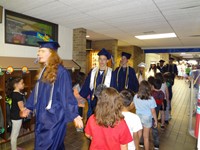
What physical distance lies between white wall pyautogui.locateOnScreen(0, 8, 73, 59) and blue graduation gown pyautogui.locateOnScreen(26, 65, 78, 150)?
1901mm

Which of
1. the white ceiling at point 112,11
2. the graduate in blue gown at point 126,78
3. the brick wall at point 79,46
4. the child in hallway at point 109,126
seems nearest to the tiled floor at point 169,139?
the graduate in blue gown at point 126,78

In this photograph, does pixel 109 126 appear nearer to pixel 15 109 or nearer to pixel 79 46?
pixel 15 109

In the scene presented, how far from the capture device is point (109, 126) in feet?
4.60

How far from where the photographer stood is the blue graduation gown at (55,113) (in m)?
1.75

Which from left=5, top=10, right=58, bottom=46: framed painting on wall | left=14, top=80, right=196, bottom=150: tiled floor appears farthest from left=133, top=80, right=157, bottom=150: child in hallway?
left=5, top=10, right=58, bottom=46: framed painting on wall

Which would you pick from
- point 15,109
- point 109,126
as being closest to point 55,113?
point 109,126

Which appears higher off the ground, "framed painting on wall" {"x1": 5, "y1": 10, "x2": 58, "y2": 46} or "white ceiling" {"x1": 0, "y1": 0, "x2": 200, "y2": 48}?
"white ceiling" {"x1": 0, "y1": 0, "x2": 200, "y2": 48}

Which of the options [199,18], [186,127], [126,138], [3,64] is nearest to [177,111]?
[186,127]

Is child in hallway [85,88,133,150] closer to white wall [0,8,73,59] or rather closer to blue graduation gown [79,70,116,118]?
blue graduation gown [79,70,116,118]

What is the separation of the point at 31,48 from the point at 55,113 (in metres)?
2.48

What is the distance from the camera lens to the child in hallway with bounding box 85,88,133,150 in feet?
4.57

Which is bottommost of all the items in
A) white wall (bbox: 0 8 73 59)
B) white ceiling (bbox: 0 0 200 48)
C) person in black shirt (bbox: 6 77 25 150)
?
person in black shirt (bbox: 6 77 25 150)

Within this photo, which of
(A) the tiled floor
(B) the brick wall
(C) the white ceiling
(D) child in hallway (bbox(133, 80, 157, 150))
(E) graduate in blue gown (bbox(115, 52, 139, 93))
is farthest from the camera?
(B) the brick wall

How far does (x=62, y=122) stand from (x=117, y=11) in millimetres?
2387
